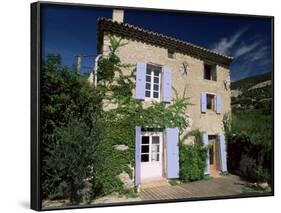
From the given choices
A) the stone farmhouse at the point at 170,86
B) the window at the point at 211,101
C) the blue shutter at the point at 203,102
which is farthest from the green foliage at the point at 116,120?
the window at the point at 211,101

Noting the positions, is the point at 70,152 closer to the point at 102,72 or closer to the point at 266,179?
the point at 102,72

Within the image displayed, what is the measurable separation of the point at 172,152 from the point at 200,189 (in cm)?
75

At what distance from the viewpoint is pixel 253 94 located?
8.55 meters

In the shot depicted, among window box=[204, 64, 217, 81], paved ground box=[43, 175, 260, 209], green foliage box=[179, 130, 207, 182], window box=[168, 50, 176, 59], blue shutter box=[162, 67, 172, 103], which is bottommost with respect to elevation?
paved ground box=[43, 175, 260, 209]

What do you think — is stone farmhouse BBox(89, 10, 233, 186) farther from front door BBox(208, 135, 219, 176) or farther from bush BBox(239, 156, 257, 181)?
bush BBox(239, 156, 257, 181)

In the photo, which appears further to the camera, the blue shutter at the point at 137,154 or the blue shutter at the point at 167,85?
the blue shutter at the point at 167,85

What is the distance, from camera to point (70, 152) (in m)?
6.98

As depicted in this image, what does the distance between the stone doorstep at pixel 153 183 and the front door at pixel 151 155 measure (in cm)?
4

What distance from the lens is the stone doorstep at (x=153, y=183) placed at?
Answer: 24.9ft

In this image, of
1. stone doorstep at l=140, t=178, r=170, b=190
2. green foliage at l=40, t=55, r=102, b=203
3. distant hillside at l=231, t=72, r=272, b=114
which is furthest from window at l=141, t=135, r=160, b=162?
distant hillside at l=231, t=72, r=272, b=114

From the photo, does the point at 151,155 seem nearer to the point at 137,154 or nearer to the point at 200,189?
the point at 137,154

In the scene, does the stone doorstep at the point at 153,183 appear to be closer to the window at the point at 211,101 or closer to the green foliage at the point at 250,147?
the green foliage at the point at 250,147

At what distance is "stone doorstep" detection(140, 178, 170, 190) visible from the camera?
24.9 ft

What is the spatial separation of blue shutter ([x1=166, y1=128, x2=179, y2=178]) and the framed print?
0.9 inches
